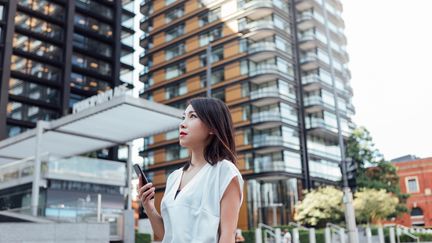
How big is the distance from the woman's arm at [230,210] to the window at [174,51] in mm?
52717

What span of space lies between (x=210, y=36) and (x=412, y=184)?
2831 centimetres

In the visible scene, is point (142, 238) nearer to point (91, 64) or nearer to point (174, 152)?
point (174, 152)

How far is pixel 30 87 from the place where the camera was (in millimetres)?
44125

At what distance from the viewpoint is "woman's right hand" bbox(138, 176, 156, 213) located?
2.37m

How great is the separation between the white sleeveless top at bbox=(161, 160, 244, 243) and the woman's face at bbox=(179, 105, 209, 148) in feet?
0.54

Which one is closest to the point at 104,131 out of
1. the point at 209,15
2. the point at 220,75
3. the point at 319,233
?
the point at 319,233

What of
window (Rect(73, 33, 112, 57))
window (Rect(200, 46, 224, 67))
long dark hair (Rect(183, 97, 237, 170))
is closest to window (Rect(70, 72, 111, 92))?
window (Rect(73, 33, 112, 57))

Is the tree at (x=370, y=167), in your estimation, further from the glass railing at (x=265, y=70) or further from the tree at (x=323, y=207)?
the glass railing at (x=265, y=70)

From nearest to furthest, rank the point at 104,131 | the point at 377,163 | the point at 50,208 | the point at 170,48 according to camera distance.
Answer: the point at 50,208
the point at 104,131
the point at 377,163
the point at 170,48

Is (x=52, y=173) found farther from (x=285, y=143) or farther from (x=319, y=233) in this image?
(x=285, y=143)

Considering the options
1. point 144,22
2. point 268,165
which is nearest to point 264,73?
point 268,165

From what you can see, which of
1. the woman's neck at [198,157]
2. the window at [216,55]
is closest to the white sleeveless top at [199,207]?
the woman's neck at [198,157]

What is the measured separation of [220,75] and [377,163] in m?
18.9

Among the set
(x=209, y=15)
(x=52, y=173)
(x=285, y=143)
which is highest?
(x=209, y=15)
